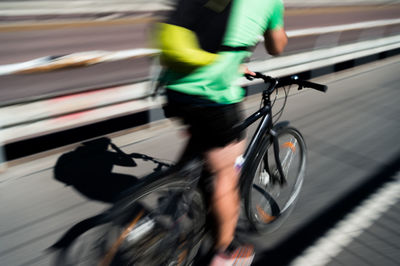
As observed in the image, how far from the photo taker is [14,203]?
311 centimetres

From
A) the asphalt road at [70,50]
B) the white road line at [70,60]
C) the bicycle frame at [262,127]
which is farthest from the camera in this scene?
the asphalt road at [70,50]

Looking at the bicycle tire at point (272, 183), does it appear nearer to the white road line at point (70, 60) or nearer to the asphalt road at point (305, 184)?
the asphalt road at point (305, 184)

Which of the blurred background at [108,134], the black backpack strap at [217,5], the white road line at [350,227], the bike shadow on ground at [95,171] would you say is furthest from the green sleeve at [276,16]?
the bike shadow on ground at [95,171]

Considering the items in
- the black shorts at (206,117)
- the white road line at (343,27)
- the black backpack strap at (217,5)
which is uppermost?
the black backpack strap at (217,5)

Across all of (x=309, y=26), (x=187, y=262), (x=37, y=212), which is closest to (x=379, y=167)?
(x=187, y=262)

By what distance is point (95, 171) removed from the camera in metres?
3.55

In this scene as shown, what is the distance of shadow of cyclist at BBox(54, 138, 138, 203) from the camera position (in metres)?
3.28

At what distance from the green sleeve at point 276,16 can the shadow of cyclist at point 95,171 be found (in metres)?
2.01

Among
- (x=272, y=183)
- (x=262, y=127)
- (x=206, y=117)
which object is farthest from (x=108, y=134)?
(x=206, y=117)

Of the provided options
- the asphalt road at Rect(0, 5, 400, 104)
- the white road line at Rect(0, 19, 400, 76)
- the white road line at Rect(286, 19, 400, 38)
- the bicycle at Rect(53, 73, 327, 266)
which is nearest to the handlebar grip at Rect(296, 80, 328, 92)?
the bicycle at Rect(53, 73, 327, 266)

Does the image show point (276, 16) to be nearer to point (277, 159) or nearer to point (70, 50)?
point (277, 159)

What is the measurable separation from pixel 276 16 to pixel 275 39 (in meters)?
0.14

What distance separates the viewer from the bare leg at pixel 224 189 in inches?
79.5

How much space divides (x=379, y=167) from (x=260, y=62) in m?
2.51
